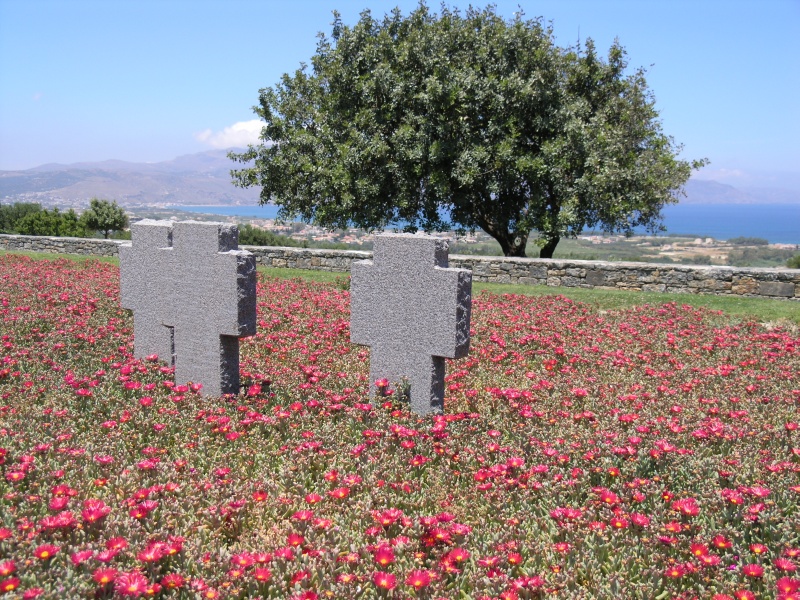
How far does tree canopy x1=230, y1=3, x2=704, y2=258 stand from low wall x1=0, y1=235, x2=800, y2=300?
67.1 inches

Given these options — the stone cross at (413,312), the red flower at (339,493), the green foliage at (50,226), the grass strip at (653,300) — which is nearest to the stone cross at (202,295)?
the stone cross at (413,312)

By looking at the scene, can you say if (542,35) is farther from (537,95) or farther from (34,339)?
(34,339)

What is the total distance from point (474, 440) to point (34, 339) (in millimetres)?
5001

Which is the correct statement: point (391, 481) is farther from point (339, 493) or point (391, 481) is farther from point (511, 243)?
point (511, 243)

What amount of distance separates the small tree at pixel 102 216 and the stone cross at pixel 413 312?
23.6 metres

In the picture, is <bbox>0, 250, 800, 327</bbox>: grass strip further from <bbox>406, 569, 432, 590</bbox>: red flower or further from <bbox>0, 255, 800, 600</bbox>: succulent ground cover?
<bbox>406, 569, 432, 590</bbox>: red flower

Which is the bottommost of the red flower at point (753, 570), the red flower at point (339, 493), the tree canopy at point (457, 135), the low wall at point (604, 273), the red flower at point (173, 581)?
the red flower at point (173, 581)

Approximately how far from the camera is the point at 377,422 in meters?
4.61

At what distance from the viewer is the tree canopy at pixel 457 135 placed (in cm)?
1611

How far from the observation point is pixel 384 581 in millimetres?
2654

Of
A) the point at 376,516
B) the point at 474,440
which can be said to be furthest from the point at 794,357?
the point at 376,516

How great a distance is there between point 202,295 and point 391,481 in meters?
2.55

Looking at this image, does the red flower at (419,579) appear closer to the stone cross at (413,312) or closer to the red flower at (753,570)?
the red flower at (753,570)

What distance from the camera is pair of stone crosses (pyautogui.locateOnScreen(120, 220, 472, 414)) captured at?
4953 millimetres
